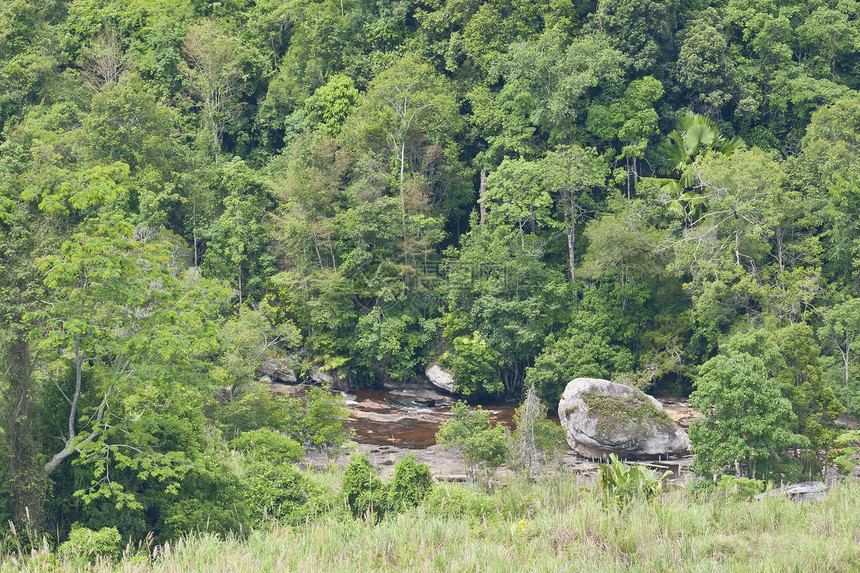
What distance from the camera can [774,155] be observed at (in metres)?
36.5

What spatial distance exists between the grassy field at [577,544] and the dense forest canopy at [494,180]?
13.5 m

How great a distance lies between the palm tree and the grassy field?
25.9m

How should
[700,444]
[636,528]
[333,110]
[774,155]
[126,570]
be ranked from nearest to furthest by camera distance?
[126,570], [636,528], [700,444], [774,155], [333,110]

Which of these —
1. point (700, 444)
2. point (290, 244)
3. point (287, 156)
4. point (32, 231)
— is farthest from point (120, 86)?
point (700, 444)

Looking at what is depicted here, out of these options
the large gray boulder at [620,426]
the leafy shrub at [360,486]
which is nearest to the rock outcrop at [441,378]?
the large gray boulder at [620,426]

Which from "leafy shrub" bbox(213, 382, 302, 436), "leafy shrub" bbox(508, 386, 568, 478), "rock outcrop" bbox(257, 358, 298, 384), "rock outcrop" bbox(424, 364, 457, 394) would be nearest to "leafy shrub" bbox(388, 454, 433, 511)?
"leafy shrub" bbox(508, 386, 568, 478)

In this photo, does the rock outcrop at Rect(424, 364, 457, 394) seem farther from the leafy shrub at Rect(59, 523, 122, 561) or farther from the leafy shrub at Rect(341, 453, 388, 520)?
the leafy shrub at Rect(59, 523, 122, 561)

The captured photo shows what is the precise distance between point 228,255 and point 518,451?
20.2m

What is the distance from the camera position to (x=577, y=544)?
895 centimetres

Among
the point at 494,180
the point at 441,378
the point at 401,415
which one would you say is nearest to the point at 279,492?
the point at 401,415

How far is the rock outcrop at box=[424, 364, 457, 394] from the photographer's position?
37500 mm

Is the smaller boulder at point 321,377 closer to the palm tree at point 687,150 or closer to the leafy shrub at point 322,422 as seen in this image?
the leafy shrub at point 322,422

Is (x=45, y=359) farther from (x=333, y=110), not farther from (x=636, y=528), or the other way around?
(x=333, y=110)

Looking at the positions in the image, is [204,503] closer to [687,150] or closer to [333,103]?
[687,150]
